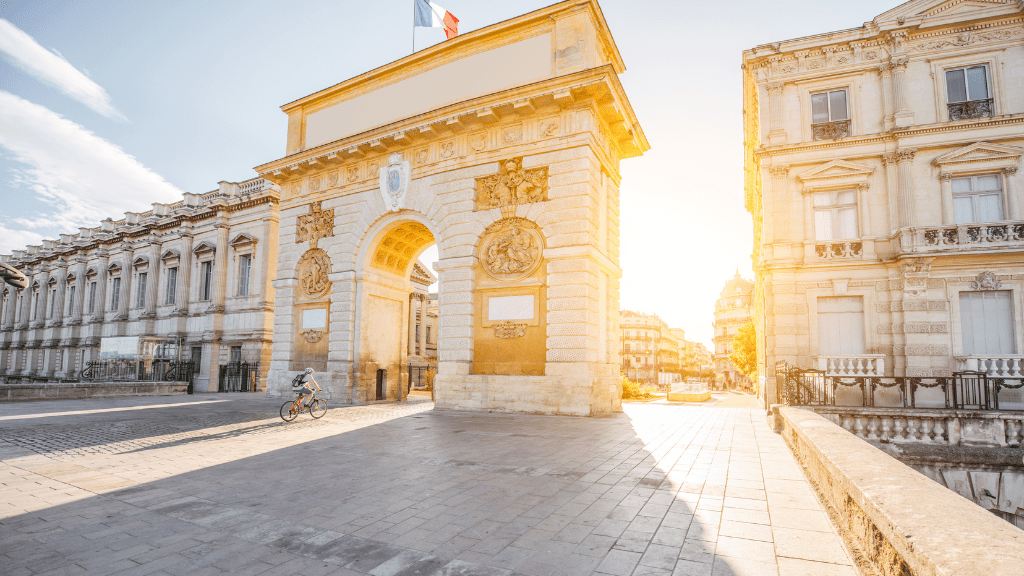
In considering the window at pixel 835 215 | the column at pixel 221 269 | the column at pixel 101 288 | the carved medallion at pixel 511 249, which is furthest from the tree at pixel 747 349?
the column at pixel 101 288

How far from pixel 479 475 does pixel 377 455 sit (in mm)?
2126

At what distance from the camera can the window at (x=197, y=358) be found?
3003cm

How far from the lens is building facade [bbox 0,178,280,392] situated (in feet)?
95.2

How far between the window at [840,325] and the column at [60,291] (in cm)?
5452

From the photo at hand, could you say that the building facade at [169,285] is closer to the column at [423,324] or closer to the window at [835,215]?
the column at [423,324]

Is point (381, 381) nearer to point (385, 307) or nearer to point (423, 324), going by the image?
point (385, 307)

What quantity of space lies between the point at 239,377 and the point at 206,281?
25.8ft

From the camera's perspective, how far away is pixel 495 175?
15.9 metres

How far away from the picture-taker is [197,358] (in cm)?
3062

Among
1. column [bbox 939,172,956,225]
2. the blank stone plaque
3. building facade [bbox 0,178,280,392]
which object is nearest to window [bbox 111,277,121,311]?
building facade [bbox 0,178,280,392]

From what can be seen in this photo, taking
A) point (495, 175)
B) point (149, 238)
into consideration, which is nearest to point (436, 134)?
point (495, 175)

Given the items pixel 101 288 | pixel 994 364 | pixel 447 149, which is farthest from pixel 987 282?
pixel 101 288

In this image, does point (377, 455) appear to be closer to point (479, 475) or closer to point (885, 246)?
point (479, 475)

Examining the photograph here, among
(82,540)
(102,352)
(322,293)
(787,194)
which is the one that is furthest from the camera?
(102,352)
